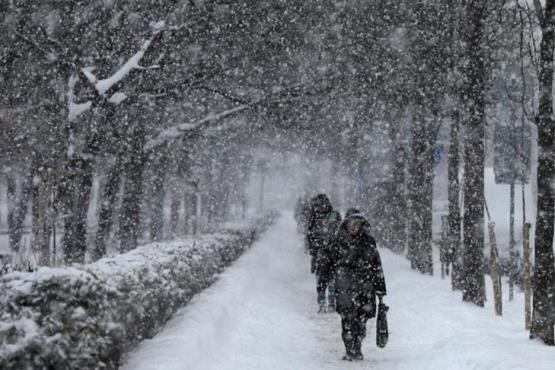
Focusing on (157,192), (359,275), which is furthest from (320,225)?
(157,192)

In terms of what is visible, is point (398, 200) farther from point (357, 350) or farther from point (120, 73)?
point (357, 350)

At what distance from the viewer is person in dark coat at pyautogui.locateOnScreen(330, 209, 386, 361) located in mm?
8820

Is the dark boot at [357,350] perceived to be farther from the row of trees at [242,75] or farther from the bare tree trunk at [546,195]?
the row of trees at [242,75]

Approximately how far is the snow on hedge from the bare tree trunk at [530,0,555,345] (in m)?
4.49

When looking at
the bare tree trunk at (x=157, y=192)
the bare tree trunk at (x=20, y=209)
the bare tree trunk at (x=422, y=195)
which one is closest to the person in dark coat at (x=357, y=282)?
the bare tree trunk at (x=422, y=195)

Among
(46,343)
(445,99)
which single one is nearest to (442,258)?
(445,99)

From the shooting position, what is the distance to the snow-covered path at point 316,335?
7618 mm

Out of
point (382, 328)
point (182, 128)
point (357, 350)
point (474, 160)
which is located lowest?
point (357, 350)

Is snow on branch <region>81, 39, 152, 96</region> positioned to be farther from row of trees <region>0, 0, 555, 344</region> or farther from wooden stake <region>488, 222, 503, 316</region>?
wooden stake <region>488, 222, 503, 316</region>

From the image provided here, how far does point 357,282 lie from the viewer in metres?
8.88

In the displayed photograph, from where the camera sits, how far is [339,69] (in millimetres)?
18672

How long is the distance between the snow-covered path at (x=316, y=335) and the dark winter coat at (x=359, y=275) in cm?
68

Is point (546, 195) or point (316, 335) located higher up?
point (546, 195)

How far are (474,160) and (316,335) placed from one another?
13.2 feet
